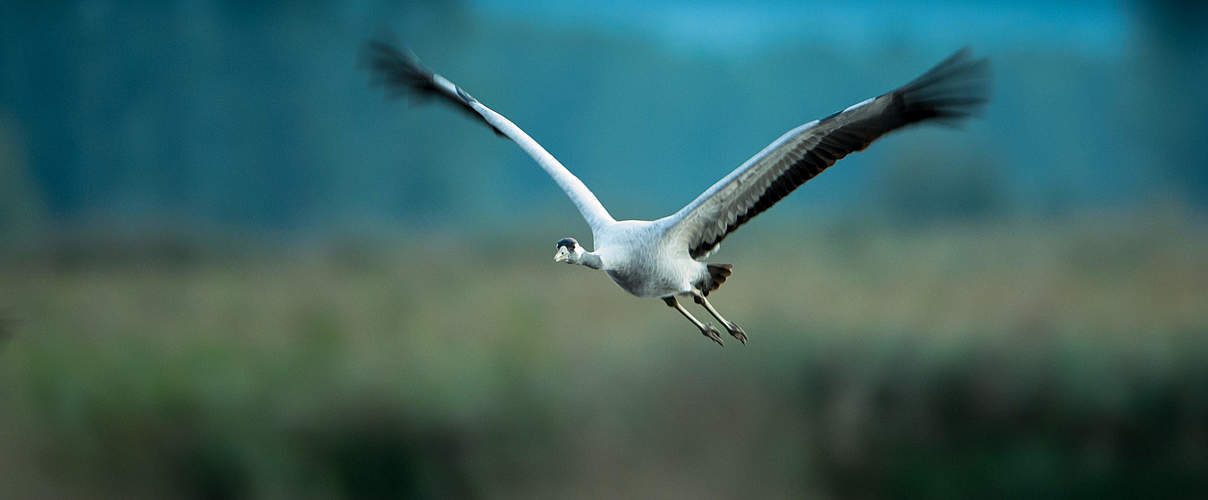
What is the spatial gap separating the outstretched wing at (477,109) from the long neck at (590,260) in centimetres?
31

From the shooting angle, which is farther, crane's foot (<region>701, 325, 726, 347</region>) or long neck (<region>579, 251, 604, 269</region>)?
crane's foot (<region>701, 325, 726, 347</region>)

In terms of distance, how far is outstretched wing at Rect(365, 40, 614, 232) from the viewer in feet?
15.8

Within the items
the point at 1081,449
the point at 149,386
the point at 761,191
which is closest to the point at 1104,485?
the point at 1081,449

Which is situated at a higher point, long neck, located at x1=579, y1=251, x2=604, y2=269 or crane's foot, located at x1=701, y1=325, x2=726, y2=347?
long neck, located at x1=579, y1=251, x2=604, y2=269

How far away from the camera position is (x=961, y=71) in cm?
416

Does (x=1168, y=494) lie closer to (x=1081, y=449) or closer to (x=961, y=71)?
(x=1081, y=449)

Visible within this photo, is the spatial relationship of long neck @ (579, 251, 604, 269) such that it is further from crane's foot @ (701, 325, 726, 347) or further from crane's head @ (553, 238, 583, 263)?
crane's foot @ (701, 325, 726, 347)

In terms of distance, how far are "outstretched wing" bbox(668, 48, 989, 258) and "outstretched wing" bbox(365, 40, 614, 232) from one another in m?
0.47

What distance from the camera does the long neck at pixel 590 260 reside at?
4324 millimetres

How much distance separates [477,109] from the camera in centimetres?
548

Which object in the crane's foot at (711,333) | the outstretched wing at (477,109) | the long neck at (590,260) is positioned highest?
the outstretched wing at (477,109)

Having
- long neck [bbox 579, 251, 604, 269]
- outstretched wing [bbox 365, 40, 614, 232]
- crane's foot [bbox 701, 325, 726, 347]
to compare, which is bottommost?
crane's foot [bbox 701, 325, 726, 347]

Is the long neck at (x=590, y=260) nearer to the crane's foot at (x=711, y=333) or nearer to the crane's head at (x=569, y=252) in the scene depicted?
the crane's head at (x=569, y=252)

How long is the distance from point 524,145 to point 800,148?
142 centimetres
